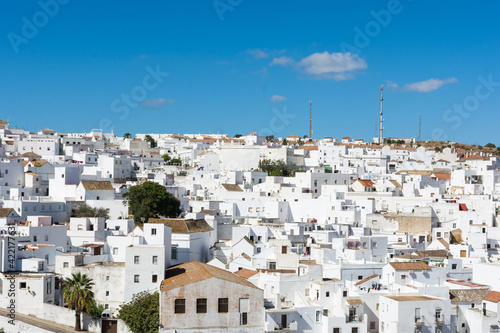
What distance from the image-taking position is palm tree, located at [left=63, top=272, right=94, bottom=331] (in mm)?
21562

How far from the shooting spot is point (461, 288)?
23.9m

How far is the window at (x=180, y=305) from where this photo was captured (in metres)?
20.3

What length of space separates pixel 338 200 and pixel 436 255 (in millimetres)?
9746

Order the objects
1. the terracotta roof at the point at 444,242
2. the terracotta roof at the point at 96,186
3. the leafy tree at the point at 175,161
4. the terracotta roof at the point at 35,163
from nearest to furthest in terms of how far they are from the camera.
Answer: the terracotta roof at the point at 444,242, the terracotta roof at the point at 96,186, the terracotta roof at the point at 35,163, the leafy tree at the point at 175,161

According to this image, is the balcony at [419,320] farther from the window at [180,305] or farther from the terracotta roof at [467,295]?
the window at [180,305]

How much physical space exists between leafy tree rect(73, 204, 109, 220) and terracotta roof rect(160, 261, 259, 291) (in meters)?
13.4

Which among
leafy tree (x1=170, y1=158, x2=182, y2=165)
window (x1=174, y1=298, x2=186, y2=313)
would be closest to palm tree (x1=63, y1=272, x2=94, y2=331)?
window (x1=174, y1=298, x2=186, y2=313)

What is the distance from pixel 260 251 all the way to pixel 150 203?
29.4ft

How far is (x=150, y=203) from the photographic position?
116 feet

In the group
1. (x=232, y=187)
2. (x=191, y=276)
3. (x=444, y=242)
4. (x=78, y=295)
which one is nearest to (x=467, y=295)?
(x=444, y=242)

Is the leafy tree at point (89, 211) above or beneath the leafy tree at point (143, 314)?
above

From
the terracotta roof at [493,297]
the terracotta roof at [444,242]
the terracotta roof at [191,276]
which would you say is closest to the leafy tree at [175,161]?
the terracotta roof at [444,242]

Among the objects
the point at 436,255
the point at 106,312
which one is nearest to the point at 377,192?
the point at 436,255

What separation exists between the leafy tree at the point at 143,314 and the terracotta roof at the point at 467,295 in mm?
10600
